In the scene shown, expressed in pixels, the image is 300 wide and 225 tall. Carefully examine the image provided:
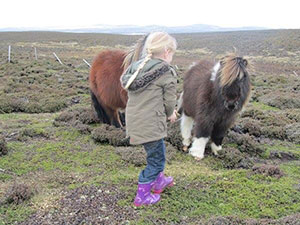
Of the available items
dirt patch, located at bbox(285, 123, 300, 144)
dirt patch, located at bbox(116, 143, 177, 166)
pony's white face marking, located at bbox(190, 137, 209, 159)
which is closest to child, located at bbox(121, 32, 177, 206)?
dirt patch, located at bbox(116, 143, 177, 166)

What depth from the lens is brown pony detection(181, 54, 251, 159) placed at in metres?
5.59

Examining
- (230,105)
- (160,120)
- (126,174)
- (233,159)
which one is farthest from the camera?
(233,159)

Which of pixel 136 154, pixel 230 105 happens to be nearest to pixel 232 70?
pixel 230 105

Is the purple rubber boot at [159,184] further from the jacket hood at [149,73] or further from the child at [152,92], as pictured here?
the jacket hood at [149,73]

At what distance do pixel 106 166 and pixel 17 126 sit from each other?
336cm

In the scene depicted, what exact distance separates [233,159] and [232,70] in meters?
1.62

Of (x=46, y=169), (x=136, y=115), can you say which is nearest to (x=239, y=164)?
(x=136, y=115)

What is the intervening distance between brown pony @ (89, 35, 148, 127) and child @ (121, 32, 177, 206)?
2.92 m

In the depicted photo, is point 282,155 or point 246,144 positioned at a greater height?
point 246,144

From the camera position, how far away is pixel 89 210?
3.98 meters

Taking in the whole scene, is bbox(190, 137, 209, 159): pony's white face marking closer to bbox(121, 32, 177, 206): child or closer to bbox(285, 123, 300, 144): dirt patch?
bbox(121, 32, 177, 206): child

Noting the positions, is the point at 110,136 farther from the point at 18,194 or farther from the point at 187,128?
the point at 18,194

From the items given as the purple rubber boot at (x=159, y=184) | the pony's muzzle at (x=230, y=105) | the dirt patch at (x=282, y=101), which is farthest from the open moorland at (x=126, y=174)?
the dirt patch at (x=282, y=101)

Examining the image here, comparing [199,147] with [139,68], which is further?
[199,147]
